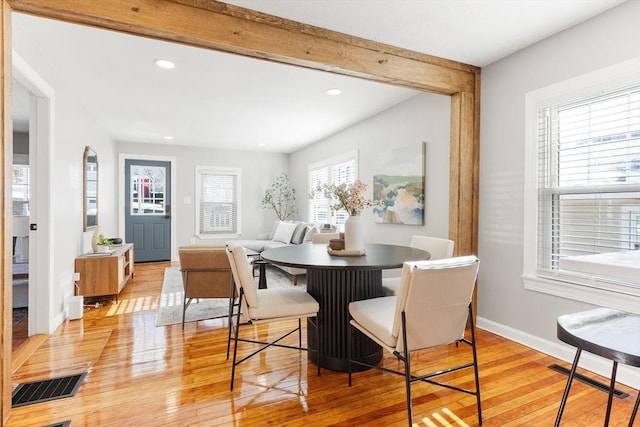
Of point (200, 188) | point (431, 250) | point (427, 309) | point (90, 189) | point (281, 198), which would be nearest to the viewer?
point (427, 309)

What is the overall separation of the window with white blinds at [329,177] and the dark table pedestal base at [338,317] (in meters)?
2.85

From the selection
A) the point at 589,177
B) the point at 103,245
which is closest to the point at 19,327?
the point at 103,245

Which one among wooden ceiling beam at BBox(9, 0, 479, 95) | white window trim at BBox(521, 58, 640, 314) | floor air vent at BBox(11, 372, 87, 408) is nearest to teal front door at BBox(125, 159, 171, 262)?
floor air vent at BBox(11, 372, 87, 408)

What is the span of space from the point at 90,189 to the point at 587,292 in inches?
219

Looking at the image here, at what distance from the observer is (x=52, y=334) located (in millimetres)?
3004

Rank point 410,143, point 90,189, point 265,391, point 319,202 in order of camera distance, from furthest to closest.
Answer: point 319,202, point 90,189, point 410,143, point 265,391

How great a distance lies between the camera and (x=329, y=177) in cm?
613

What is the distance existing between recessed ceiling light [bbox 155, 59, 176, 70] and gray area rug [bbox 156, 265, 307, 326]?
2.46 metres

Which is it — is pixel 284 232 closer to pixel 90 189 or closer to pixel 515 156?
pixel 90 189

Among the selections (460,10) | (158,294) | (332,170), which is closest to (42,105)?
(158,294)

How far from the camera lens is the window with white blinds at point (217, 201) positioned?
24.4 feet

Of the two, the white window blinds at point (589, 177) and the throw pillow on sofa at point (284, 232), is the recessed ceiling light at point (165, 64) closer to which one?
the white window blinds at point (589, 177)

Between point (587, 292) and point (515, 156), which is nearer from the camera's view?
point (587, 292)

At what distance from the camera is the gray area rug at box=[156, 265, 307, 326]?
3.44 metres
